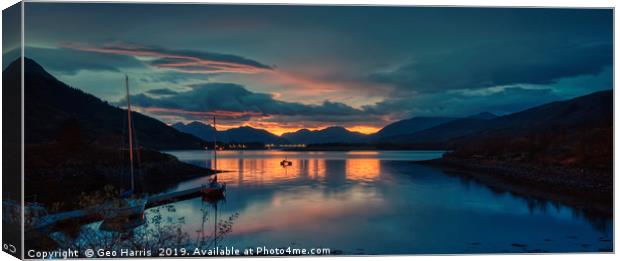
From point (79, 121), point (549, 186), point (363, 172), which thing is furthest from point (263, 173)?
point (549, 186)

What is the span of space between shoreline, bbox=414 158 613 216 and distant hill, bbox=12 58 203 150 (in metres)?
20.7

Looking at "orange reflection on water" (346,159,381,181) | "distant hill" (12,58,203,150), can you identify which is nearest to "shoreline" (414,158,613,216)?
"orange reflection on water" (346,159,381,181)

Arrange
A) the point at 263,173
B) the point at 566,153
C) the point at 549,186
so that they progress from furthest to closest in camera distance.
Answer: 1. the point at 263,173
2. the point at 549,186
3. the point at 566,153

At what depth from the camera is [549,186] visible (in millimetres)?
22078

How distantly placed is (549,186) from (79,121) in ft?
131

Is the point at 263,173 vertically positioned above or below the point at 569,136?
below

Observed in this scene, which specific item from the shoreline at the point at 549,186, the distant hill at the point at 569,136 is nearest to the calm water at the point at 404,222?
the shoreline at the point at 549,186

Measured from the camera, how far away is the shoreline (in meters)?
16.0

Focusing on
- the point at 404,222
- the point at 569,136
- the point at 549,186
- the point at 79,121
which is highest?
the point at 79,121

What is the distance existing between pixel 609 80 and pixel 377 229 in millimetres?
6838

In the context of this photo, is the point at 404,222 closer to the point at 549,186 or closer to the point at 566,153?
the point at 549,186

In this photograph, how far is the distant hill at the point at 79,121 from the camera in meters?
33.9

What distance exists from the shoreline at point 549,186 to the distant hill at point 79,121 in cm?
2071

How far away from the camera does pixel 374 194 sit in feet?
79.4
